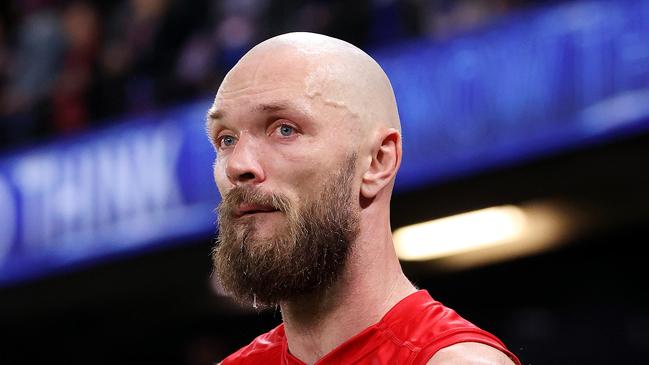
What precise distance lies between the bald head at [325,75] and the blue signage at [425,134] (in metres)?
2.90

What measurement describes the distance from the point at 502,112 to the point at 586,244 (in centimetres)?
117

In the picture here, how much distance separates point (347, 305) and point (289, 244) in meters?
0.17

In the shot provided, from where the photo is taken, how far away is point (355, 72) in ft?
6.50

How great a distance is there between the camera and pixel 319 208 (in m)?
1.89

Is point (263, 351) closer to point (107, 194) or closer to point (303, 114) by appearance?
point (303, 114)

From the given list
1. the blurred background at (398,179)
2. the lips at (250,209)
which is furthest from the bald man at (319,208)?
the blurred background at (398,179)

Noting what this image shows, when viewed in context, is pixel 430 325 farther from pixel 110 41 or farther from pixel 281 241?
pixel 110 41

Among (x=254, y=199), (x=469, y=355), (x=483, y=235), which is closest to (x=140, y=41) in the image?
(x=483, y=235)

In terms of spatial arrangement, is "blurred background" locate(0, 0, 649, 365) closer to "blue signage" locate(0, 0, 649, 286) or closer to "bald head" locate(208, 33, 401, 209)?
"blue signage" locate(0, 0, 649, 286)

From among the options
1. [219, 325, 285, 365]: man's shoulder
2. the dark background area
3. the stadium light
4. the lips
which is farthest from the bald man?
the stadium light

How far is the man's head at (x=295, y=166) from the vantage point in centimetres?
188

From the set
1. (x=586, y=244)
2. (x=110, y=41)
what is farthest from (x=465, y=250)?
(x=110, y=41)

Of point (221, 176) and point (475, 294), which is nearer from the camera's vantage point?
point (221, 176)

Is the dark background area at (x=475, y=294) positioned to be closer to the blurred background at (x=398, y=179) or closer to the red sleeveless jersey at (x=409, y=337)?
the blurred background at (x=398, y=179)
